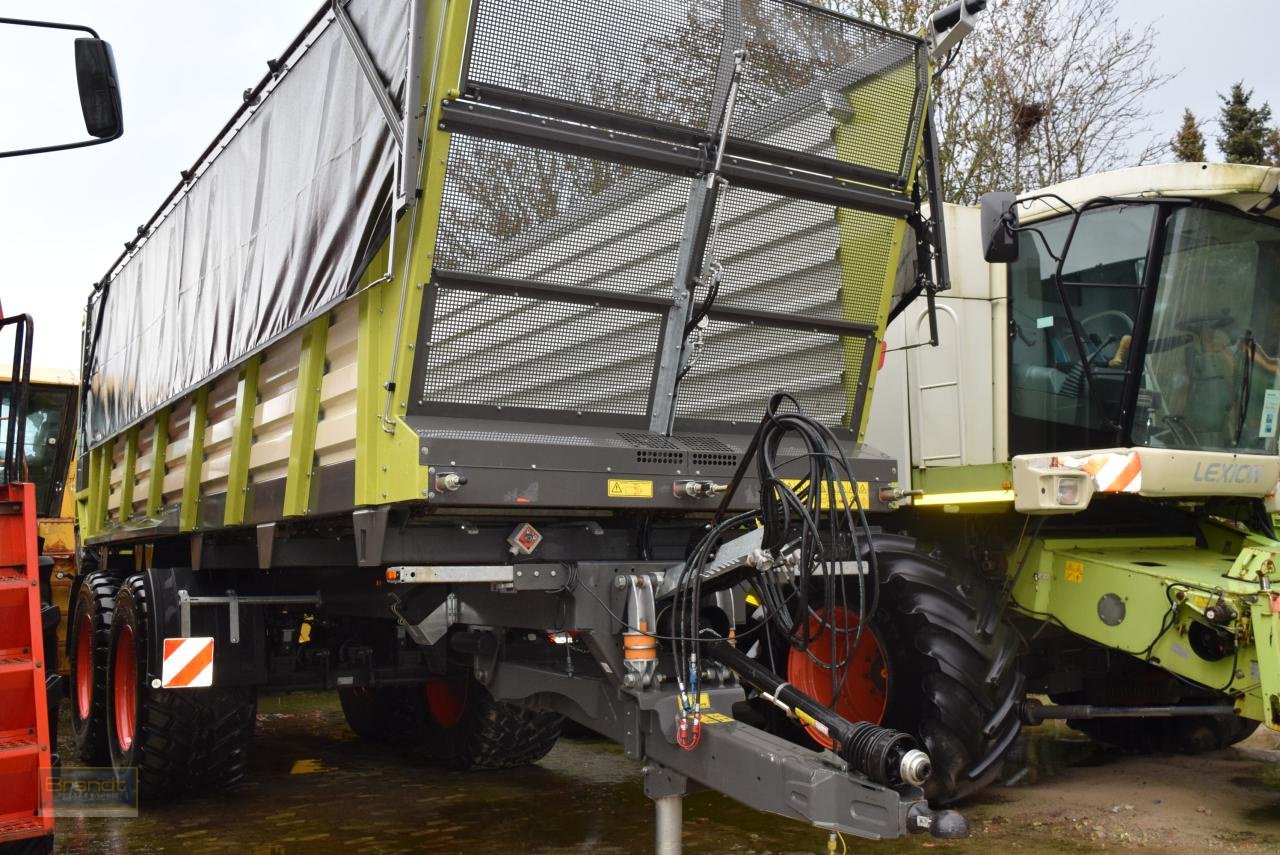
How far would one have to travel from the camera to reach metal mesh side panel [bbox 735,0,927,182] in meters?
4.21

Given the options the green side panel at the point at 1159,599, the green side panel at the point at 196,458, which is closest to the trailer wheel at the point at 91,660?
the green side panel at the point at 196,458

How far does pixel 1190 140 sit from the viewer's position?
2650 cm

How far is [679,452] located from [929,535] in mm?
3234

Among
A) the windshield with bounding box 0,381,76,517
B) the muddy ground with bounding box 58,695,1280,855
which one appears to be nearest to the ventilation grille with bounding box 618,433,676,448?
the muddy ground with bounding box 58,695,1280,855

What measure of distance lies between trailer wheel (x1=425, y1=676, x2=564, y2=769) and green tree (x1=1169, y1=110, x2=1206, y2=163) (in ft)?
74.5

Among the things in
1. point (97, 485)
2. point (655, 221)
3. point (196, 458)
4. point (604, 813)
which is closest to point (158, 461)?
point (196, 458)

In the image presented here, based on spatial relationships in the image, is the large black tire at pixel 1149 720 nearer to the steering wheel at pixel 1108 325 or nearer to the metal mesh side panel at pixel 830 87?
the steering wheel at pixel 1108 325

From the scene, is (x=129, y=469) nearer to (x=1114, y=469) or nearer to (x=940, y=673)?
(x=940, y=673)

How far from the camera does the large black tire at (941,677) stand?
519cm

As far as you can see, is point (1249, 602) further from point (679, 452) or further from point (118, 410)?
point (118, 410)

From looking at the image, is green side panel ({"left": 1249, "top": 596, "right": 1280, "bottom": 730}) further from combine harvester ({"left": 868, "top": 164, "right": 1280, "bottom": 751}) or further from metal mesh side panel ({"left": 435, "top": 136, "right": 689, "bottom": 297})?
metal mesh side panel ({"left": 435, "top": 136, "right": 689, "bottom": 297})

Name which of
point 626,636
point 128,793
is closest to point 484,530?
point 626,636

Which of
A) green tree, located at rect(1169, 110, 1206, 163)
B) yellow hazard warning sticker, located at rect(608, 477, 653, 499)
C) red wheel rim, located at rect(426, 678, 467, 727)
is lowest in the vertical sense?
red wheel rim, located at rect(426, 678, 467, 727)

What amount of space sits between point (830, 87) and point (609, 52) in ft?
3.01
